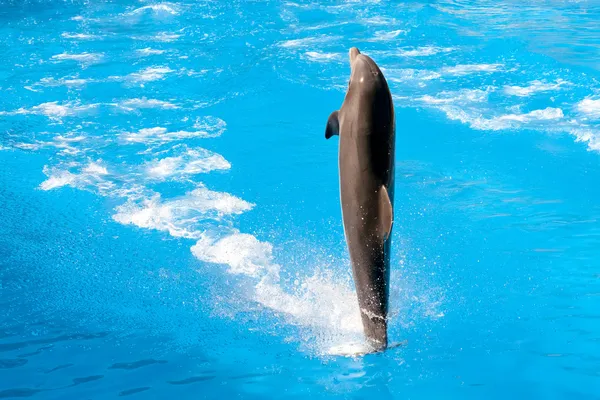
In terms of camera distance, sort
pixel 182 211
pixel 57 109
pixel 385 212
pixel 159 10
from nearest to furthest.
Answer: pixel 385 212 → pixel 182 211 → pixel 57 109 → pixel 159 10

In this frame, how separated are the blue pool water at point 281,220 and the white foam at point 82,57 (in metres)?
0.09

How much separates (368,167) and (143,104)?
10.4m

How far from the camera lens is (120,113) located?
13703 mm

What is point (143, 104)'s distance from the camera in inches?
559

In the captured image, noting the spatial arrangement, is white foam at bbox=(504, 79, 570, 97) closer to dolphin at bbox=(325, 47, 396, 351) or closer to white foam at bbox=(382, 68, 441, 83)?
white foam at bbox=(382, 68, 441, 83)

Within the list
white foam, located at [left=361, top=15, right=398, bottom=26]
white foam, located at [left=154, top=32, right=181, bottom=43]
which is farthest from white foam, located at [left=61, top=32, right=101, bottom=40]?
white foam, located at [left=361, top=15, right=398, bottom=26]

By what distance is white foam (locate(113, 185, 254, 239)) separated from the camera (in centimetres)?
952

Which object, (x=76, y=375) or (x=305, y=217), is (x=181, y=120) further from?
(x=76, y=375)

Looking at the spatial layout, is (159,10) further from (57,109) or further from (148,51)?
(57,109)

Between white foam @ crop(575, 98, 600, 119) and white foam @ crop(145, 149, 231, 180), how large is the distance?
720 cm

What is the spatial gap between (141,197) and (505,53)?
10616 millimetres

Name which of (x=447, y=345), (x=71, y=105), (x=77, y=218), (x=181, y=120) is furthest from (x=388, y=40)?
(x=447, y=345)

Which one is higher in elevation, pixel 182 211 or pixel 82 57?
pixel 82 57

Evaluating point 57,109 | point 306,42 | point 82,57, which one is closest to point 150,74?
point 82,57
